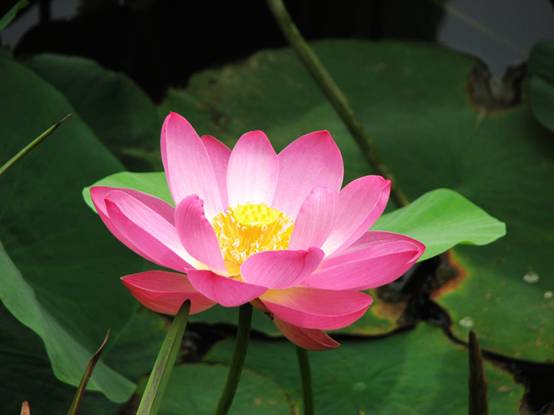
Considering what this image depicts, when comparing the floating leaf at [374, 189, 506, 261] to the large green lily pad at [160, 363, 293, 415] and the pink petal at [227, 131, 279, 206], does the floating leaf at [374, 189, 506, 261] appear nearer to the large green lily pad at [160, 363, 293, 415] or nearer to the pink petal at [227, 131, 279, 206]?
the pink petal at [227, 131, 279, 206]

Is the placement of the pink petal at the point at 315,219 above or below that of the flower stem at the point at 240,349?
above

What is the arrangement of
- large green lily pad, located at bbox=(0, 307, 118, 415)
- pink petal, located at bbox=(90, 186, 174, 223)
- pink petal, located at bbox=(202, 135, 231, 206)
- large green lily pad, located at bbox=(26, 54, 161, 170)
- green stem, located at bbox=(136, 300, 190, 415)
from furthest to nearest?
large green lily pad, located at bbox=(26, 54, 161, 170) → large green lily pad, located at bbox=(0, 307, 118, 415) → pink petal, located at bbox=(202, 135, 231, 206) → pink petal, located at bbox=(90, 186, 174, 223) → green stem, located at bbox=(136, 300, 190, 415)

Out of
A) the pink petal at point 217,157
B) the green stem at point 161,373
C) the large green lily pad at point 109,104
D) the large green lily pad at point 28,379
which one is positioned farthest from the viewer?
the large green lily pad at point 109,104

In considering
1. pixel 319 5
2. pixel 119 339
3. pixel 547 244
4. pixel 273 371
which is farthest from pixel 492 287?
pixel 319 5

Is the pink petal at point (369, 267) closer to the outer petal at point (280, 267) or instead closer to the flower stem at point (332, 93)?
the outer petal at point (280, 267)

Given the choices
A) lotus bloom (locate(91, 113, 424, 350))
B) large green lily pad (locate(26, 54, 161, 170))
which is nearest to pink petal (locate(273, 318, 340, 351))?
lotus bloom (locate(91, 113, 424, 350))

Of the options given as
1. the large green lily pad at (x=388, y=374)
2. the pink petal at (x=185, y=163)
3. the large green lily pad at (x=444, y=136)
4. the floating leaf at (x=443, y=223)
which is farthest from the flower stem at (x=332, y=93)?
the pink petal at (x=185, y=163)

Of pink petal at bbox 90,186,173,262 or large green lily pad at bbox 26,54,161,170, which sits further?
large green lily pad at bbox 26,54,161,170
